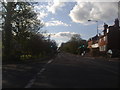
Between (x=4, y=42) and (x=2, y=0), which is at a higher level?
(x=2, y=0)

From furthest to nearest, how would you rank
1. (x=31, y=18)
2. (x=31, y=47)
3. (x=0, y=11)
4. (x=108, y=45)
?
(x=108, y=45)
(x=31, y=47)
(x=31, y=18)
(x=0, y=11)

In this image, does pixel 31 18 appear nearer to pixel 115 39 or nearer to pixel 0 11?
pixel 0 11

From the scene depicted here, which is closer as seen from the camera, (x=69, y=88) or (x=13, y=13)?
(x=69, y=88)

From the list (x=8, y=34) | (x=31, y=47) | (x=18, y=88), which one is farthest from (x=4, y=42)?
(x=18, y=88)

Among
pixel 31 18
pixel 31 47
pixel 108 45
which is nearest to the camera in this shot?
pixel 31 18

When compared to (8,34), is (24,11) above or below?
above

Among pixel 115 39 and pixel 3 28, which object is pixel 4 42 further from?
pixel 115 39

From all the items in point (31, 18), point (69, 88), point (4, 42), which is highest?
point (31, 18)

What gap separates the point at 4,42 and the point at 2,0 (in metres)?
6.04

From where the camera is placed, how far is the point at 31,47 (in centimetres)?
5534

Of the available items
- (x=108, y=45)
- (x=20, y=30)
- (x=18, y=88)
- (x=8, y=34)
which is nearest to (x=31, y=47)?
(x=20, y=30)

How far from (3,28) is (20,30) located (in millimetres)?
3613

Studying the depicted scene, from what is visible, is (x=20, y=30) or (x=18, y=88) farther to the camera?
(x=20, y=30)

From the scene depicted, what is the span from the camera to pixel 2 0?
122 feet
